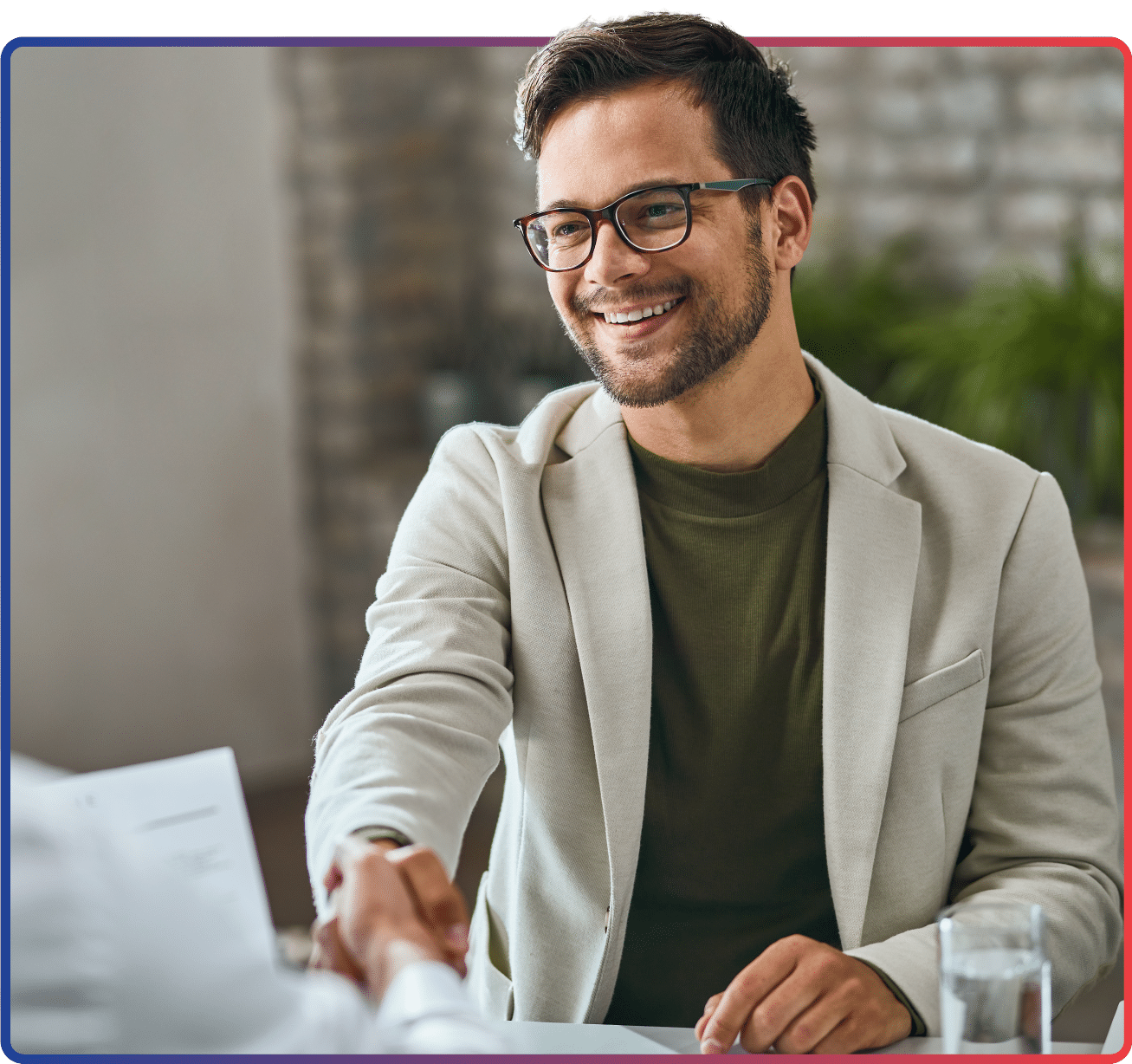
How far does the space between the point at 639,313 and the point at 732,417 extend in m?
0.14

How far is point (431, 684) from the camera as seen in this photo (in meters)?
0.98

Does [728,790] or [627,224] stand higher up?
[627,224]

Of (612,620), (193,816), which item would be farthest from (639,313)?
(193,816)

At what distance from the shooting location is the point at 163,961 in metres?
0.56

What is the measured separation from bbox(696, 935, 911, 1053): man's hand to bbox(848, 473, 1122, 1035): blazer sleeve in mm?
190

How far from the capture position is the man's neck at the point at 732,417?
3.87 feet

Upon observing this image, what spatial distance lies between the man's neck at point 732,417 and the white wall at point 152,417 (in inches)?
87.5

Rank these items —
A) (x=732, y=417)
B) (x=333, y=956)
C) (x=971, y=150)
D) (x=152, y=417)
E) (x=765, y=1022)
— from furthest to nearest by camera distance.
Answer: (x=152, y=417)
(x=971, y=150)
(x=732, y=417)
(x=765, y=1022)
(x=333, y=956)

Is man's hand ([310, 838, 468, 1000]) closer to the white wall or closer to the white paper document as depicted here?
the white paper document

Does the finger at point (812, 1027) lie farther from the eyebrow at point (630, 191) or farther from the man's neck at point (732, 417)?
the eyebrow at point (630, 191)

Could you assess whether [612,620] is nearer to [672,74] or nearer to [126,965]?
[672,74]

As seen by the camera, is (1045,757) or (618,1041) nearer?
(618,1041)

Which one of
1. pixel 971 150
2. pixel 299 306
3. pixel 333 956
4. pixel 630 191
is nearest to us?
pixel 333 956

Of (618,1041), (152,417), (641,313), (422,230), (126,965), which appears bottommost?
(618,1041)
